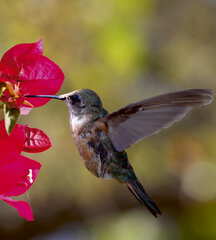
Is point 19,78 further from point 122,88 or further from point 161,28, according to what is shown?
point 161,28

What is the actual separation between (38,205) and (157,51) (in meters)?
1.17

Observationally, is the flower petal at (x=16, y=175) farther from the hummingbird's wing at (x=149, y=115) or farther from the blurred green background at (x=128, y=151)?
the blurred green background at (x=128, y=151)

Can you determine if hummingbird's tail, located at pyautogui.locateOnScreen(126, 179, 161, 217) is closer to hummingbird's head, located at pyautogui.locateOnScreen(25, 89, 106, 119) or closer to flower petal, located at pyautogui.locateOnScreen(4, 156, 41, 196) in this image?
hummingbird's head, located at pyautogui.locateOnScreen(25, 89, 106, 119)

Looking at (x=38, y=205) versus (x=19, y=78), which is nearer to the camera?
(x=19, y=78)

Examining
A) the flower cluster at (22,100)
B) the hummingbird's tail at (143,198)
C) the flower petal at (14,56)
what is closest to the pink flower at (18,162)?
the flower cluster at (22,100)

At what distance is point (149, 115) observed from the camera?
108 centimetres

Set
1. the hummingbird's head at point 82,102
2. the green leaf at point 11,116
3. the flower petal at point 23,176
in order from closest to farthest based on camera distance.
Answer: the green leaf at point 11,116 → the flower petal at point 23,176 → the hummingbird's head at point 82,102

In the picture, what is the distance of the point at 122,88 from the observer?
282 centimetres

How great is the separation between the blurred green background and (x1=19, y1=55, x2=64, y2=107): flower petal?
1425 mm

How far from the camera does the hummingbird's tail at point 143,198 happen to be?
1.21 m

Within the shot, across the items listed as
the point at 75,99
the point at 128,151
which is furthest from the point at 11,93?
the point at 128,151

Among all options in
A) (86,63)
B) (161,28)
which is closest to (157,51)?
(161,28)

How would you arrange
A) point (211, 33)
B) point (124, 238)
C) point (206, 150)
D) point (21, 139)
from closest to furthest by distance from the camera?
point (21, 139) → point (124, 238) → point (206, 150) → point (211, 33)

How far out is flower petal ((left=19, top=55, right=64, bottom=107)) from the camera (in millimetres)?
1017
